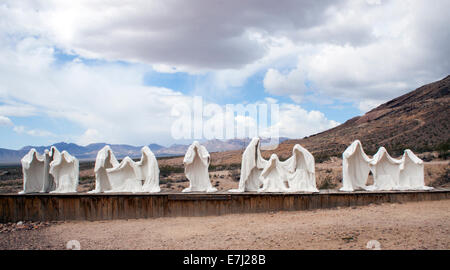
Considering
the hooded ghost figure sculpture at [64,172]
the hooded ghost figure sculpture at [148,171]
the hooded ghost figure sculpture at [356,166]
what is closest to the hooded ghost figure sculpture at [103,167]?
the hooded ghost figure sculpture at [64,172]

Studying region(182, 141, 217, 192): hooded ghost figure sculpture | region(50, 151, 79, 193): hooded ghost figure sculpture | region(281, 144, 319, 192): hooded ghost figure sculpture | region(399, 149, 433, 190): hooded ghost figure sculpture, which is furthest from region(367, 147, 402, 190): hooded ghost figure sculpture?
region(50, 151, 79, 193): hooded ghost figure sculpture

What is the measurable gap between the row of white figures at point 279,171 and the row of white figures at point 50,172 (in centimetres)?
599

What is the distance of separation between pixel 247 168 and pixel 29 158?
26.6 ft

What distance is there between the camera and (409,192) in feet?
34.8

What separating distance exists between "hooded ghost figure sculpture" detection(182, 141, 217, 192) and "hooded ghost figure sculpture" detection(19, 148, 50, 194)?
5.34 meters

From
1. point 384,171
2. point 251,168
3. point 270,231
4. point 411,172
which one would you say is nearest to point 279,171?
point 251,168

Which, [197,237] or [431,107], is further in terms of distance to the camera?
[431,107]

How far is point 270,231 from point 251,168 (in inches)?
129

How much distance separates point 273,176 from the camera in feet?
37.4

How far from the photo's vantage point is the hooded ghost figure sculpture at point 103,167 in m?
12.1

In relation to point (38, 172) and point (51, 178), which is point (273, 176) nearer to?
point (51, 178)

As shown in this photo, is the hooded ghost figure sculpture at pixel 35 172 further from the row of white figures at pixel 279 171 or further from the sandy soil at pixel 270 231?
the row of white figures at pixel 279 171
